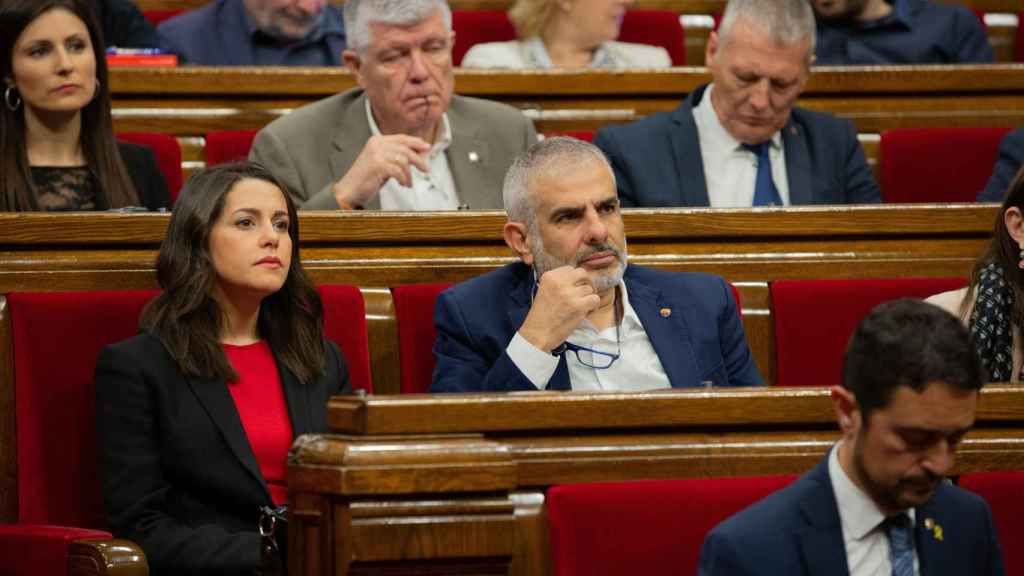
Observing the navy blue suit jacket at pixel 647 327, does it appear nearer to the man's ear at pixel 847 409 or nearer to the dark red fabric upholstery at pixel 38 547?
the dark red fabric upholstery at pixel 38 547

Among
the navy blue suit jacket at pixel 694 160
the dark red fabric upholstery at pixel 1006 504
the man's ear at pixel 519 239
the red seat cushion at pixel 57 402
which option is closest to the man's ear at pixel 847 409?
the dark red fabric upholstery at pixel 1006 504

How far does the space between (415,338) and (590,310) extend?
173 mm

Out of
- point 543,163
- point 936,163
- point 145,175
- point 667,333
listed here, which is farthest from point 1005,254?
point 145,175

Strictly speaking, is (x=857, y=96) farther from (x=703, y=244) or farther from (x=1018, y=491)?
(x=1018, y=491)

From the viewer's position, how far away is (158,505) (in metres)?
1.17

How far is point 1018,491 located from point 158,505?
606 mm

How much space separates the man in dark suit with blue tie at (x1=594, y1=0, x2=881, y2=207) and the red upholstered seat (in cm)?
64

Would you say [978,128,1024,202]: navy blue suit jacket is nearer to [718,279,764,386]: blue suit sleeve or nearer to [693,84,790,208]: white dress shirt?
[693,84,790,208]: white dress shirt

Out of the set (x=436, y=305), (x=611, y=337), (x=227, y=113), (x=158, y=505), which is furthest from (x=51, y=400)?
(x=227, y=113)

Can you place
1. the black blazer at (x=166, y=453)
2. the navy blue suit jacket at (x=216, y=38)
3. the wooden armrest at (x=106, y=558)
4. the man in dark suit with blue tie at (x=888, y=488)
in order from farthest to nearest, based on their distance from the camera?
the navy blue suit jacket at (x=216, y=38)
the black blazer at (x=166, y=453)
the wooden armrest at (x=106, y=558)
the man in dark suit with blue tie at (x=888, y=488)

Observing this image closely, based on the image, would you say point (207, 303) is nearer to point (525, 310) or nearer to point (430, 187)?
point (525, 310)

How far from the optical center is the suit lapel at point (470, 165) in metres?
1.69

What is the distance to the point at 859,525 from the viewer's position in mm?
789

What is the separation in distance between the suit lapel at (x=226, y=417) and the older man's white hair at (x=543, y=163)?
0.94ft
